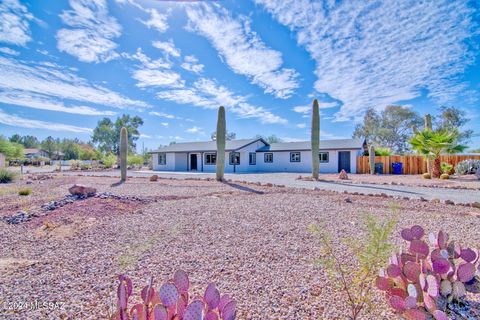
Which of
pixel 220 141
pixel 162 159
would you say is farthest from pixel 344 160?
pixel 162 159

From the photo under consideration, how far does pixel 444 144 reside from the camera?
13.5 metres

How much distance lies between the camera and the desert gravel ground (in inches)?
91.9

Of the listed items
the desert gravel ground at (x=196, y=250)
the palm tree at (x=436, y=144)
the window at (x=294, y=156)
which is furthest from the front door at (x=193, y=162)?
the desert gravel ground at (x=196, y=250)

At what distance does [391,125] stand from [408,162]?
2136cm

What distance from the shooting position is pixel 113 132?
53.4 m

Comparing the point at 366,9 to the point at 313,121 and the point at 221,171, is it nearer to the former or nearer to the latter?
the point at 313,121

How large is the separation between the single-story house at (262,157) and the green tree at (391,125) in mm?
16764

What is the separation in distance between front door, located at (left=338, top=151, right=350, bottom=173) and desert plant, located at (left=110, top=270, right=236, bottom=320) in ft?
72.1

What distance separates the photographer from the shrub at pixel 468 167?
15461mm

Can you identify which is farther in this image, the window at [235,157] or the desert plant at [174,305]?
the window at [235,157]

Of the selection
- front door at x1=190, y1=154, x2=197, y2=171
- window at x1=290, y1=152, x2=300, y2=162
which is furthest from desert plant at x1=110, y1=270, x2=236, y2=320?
front door at x1=190, y1=154, x2=197, y2=171

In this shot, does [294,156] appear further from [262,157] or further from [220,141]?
[220,141]

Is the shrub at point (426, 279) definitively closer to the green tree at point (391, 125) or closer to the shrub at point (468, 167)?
the shrub at point (468, 167)

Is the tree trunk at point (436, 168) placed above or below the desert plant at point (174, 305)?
above
